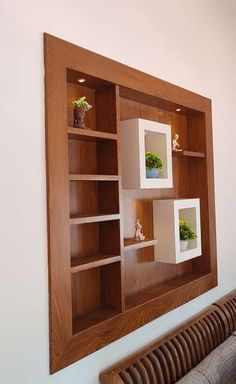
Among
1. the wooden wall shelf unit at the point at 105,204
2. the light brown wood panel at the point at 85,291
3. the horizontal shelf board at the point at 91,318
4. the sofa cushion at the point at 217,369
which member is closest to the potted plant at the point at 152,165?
the wooden wall shelf unit at the point at 105,204

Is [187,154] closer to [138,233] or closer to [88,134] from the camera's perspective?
[138,233]

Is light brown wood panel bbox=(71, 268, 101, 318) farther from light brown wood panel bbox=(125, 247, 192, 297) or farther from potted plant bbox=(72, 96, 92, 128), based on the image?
potted plant bbox=(72, 96, 92, 128)

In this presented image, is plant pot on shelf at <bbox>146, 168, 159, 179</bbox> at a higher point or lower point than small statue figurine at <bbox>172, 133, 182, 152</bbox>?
lower

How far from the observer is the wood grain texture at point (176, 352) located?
65.6 inches

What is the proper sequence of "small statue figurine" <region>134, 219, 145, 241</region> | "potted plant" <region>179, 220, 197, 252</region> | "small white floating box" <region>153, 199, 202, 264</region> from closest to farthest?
1. "small statue figurine" <region>134, 219, 145, 241</region>
2. "small white floating box" <region>153, 199, 202, 264</region>
3. "potted plant" <region>179, 220, 197, 252</region>

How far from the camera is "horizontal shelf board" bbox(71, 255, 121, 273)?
59.7 inches

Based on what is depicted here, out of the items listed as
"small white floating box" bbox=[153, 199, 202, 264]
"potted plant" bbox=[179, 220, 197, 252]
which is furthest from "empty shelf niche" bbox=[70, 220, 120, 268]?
"potted plant" bbox=[179, 220, 197, 252]

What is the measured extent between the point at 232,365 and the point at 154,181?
1.13 meters

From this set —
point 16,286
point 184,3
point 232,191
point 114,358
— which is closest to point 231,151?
point 232,191

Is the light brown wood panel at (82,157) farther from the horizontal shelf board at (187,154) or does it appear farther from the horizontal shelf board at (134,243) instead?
the horizontal shelf board at (187,154)

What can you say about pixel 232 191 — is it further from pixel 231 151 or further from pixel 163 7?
pixel 163 7

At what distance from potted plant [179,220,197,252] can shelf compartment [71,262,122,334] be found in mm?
623

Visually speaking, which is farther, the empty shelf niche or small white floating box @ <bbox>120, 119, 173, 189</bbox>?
small white floating box @ <bbox>120, 119, 173, 189</bbox>

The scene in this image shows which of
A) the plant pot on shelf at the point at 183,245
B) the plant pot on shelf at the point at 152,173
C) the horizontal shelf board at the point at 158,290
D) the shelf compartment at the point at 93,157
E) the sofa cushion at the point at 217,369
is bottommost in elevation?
the sofa cushion at the point at 217,369
